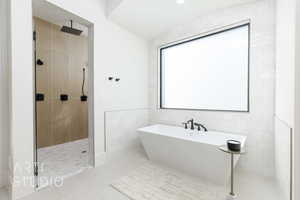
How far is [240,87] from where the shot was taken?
7.68 ft

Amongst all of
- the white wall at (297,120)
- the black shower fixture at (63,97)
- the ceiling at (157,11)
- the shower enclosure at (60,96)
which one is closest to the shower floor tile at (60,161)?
the shower enclosure at (60,96)

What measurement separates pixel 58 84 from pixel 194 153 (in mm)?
3404

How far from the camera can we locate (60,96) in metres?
3.40

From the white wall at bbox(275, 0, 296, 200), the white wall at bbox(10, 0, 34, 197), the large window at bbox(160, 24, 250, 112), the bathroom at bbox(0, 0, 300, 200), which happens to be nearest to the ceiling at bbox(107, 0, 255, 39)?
the bathroom at bbox(0, 0, 300, 200)

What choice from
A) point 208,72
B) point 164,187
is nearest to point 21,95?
point 164,187

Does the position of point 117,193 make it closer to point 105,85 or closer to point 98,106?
point 98,106

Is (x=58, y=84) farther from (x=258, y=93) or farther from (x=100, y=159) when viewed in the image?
(x=258, y=93)

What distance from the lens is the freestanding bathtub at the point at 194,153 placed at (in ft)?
5.94

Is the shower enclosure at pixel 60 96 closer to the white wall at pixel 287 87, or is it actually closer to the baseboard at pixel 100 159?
the baseboard at pixel 100 159

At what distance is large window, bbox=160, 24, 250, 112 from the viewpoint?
7.64 ft

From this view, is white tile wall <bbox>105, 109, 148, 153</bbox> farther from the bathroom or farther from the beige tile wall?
the beige tile wall

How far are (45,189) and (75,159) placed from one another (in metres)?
0.88

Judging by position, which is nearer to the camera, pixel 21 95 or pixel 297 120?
pixel 297 120

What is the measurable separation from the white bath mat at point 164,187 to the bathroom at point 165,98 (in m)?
0.02
